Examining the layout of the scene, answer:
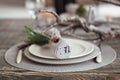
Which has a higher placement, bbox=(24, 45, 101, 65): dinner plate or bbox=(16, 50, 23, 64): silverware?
bbox=(24, 45, 101, 65): dinner plate

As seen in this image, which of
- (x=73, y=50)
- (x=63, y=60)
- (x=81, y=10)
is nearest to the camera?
(x=63, y=60)

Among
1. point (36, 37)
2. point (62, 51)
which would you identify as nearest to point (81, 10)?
point (36, 37)

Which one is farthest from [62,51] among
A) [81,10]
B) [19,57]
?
[81,10]

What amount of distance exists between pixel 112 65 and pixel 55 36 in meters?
0.23

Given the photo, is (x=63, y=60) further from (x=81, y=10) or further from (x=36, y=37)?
(x=81, y=10)

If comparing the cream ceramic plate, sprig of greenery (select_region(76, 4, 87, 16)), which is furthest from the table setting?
sprig of greenery (select_region(76, 4, 87, 16))

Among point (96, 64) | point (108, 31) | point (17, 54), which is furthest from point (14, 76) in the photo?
point (108, 31)

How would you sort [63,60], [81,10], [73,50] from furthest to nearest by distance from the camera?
[81,10] → [73,50] → [63,60]

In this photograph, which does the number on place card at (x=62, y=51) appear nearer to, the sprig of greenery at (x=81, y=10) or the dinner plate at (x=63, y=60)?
the dinner plate at (x=63, y=60)

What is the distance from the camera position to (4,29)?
1.48m

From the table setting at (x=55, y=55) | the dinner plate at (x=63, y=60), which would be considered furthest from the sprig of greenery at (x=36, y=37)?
the dinner plate at (x=63, y=60)

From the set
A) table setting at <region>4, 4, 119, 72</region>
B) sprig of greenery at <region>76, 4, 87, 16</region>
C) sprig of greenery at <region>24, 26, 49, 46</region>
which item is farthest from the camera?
sprig of greenery at <region>76, 4, 87, 16</region>

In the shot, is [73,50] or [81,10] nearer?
[73,50]

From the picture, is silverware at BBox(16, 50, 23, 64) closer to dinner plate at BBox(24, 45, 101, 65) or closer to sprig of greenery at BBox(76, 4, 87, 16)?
dinner plate at BBox(24, 45, 101, 65)
